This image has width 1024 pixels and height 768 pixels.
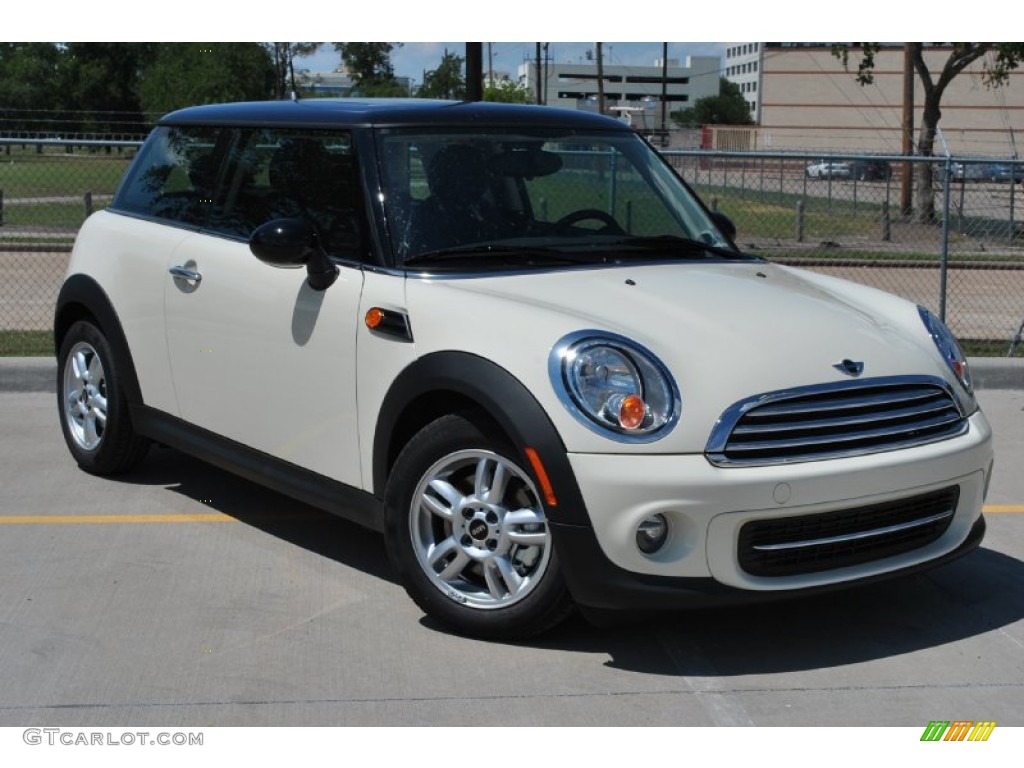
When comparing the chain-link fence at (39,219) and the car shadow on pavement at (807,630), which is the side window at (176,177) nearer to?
the car shadow on pavement at (807,630)

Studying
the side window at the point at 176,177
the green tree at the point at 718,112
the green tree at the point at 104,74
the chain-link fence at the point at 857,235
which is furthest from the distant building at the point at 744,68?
the side window at the point at 176,177

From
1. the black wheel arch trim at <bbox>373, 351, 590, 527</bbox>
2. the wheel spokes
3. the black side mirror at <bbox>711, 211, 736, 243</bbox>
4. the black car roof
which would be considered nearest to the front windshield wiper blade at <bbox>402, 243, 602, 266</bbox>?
the black wheel arch trim at <bbox>373, 351, 590, 527</bbox>

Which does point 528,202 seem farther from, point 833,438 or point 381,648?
point 381,648

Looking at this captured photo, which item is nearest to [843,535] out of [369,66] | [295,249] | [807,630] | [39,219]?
[807,630]

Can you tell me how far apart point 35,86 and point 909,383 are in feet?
215

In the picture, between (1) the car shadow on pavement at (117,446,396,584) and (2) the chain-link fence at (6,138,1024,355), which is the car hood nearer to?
(1) the car shadow on pavement at (117,446,396,584)

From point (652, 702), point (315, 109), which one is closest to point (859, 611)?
point (652, 702)

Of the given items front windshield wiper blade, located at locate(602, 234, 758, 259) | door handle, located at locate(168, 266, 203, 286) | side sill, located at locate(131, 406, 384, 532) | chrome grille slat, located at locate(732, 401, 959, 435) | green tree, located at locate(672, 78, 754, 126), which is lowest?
green tree, located at locate(672, 78, 754, 126)

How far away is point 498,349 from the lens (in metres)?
4.39

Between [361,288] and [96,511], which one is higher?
[361,288]

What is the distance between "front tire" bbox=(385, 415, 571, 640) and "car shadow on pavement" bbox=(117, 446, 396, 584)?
0.67 m

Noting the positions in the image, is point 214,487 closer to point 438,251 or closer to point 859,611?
point 438,251

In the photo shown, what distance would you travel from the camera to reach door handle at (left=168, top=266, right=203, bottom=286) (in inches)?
223

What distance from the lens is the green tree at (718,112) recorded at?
13438 centimetres
